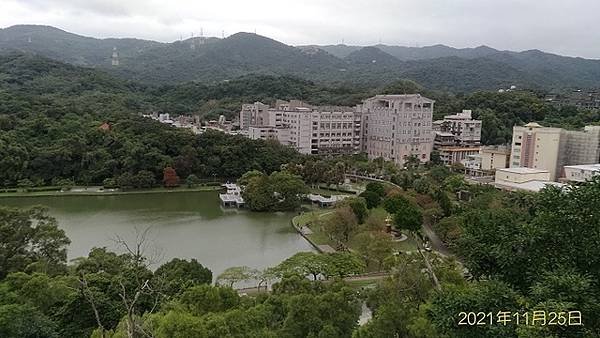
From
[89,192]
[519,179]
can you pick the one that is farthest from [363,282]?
[89,192]

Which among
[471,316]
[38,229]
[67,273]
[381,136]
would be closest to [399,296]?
[471,316]

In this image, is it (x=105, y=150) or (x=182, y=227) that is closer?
(x=182, y=227)

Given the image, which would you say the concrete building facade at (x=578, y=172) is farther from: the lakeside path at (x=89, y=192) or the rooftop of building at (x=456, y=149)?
the lakeside path at (x=89, y=192)

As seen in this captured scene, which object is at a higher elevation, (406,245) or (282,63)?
(282,63)

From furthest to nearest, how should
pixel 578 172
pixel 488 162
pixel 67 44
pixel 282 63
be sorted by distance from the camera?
pixel 67 44
pixel 282 63
pixel 488 162
pixel 578 172

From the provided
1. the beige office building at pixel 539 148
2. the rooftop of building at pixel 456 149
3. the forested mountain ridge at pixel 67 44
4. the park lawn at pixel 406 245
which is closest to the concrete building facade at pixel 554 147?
the beige office building at pixel 539 148

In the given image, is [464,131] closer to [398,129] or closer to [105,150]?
[398,129]

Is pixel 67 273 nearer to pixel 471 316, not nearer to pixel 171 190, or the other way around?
pixel 471 316
